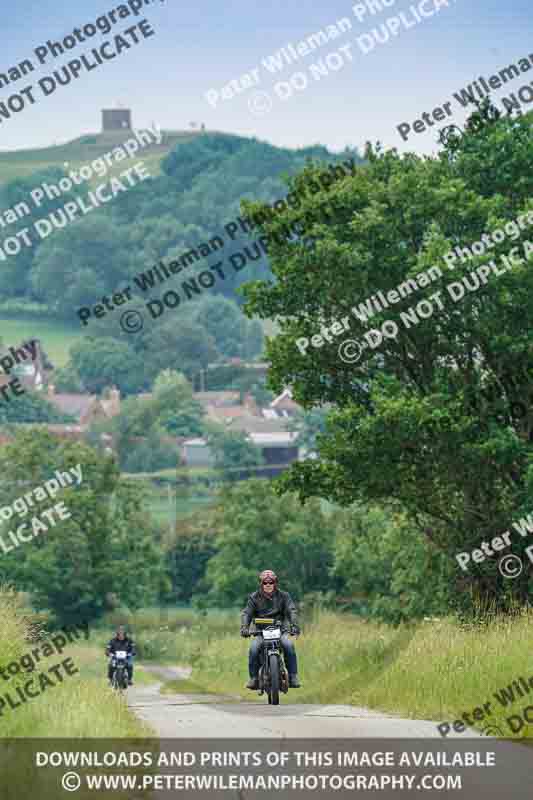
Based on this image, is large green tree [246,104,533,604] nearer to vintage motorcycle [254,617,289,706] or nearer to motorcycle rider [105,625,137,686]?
motorcycle rider [105,625,137,686]

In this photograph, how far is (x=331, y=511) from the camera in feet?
331

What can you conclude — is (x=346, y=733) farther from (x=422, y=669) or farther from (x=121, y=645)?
(x=121, y=645)

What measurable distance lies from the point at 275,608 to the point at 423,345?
589 inches

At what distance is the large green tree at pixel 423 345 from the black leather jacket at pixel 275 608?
11932mm

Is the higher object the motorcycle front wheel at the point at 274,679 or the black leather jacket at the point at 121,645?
the black leather jacket at the point at 121,645

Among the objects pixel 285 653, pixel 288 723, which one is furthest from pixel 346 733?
pixel 285 653

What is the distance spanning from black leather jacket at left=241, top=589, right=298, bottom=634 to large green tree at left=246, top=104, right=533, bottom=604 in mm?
11932

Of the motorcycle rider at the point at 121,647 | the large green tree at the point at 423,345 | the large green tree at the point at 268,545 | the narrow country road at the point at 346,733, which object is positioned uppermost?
the large green tree at the point at 268,545

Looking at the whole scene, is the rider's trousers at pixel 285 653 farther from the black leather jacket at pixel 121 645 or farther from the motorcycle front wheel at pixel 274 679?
the black leather jacket at pixel 121 645

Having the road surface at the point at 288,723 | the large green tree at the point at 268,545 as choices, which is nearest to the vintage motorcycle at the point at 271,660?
the road surface at the point at 288,723

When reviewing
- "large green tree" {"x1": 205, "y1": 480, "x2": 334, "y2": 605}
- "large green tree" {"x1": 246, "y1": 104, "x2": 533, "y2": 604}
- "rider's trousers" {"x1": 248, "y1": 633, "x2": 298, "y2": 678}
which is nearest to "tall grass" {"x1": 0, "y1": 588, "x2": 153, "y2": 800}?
"rider's trousers" {"x1": 248, "y1": 633, "x2": 298, "y2": 678}

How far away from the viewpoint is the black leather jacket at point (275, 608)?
1655 cm

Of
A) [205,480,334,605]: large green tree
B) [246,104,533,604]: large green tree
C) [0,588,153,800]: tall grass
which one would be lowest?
[0,588,153,800]: tall grass

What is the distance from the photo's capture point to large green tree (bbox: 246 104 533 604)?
29.1 meters
